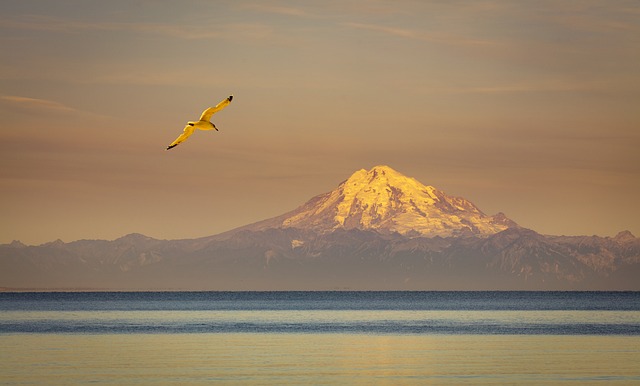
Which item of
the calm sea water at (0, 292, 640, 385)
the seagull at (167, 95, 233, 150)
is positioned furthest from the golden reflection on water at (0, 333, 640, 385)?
the seagull at (167, 95, 233, 150)

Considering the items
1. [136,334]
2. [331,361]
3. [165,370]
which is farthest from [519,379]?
[136,334]

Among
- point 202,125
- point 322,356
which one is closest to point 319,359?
point 322,356

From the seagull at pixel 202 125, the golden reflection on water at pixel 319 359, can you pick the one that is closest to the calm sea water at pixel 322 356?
the golden reflection on water at pixel 319 359

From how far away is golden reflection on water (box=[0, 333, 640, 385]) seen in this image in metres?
45.7

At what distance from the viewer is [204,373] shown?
4772cm

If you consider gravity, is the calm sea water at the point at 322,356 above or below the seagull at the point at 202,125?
below

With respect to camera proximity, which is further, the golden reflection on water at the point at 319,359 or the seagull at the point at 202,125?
the golden reflection on water at the point at 319,359

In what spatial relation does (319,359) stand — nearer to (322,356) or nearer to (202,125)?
(322,356)

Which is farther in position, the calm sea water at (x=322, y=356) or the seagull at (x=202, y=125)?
the calm sea water at (x=322, y=356)

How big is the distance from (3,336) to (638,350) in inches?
1649

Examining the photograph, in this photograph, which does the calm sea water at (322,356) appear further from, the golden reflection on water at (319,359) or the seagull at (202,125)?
the seagull at (202,125)

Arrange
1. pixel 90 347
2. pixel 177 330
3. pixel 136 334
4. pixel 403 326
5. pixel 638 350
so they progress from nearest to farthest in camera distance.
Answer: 1. pixel 638 350
2. pixel 90 347
3. pixel 136 334
4. pixel 177 330
5. pixel 403 326

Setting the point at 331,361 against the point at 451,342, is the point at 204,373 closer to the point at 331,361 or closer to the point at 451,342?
the point at 331,361

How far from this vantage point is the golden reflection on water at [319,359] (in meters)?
45.7
